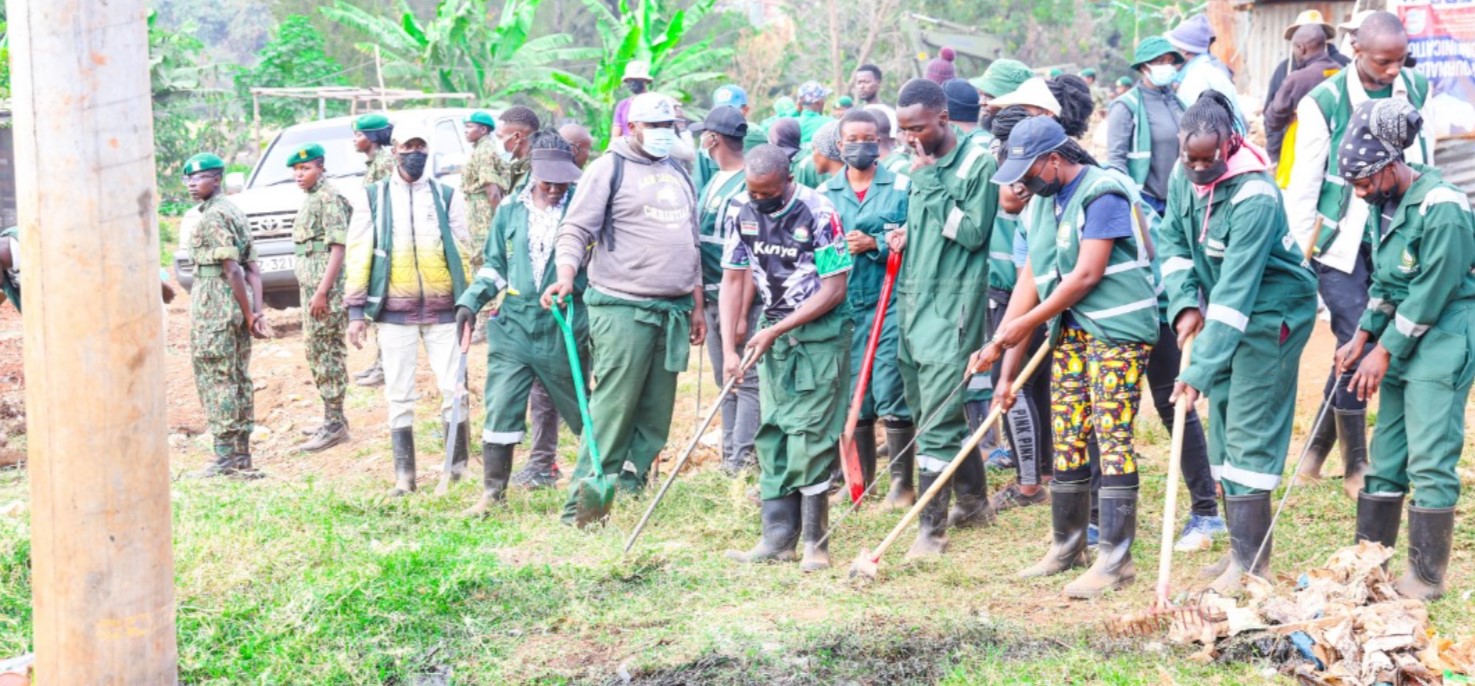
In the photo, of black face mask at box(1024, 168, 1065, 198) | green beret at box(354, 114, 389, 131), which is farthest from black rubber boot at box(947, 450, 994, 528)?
green beret at box(354, 114, 389, 131)

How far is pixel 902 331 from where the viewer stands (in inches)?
260

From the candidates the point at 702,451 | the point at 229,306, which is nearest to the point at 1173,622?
the point at 702,451

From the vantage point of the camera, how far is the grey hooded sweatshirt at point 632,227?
6992mm

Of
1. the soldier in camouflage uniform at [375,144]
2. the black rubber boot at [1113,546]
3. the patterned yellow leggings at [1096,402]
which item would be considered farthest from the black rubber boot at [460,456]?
the black rubber boot at [1113,546]

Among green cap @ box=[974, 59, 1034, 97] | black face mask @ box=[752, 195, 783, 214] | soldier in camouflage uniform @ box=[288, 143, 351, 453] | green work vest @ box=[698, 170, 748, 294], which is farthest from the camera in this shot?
soldier in camouflage uniform @ box=[288, 143, 351, 453]

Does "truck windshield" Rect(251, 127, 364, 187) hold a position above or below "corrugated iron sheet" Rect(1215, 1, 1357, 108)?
below

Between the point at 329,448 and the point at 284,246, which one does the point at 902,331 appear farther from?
the point at 284,246

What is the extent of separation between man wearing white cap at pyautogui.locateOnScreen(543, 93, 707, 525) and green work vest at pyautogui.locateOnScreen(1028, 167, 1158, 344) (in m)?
2.08

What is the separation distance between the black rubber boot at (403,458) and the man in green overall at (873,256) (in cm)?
243

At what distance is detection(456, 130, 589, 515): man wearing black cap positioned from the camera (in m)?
7.62

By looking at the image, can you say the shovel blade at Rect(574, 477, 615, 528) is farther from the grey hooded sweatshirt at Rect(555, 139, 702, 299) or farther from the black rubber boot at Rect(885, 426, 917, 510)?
the black rubber boot at Rect(885, 426, 917, 510)

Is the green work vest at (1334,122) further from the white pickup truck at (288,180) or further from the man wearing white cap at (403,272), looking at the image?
the white pickup truck at (288,180)

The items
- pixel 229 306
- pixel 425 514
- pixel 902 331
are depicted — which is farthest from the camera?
pixel 229 306

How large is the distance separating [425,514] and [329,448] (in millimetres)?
2678
